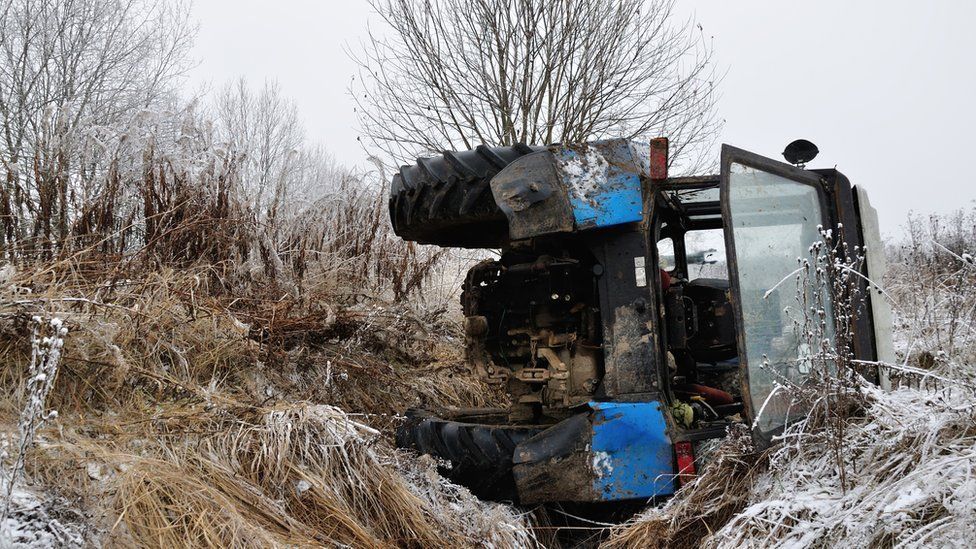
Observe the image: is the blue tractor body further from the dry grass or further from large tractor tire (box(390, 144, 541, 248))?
the dry grass

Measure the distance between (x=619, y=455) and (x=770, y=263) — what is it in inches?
42.3

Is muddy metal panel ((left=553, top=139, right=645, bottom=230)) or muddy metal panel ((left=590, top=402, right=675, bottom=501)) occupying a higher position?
muddy metal panel ((left=553, top=139, right=645, bottom=230))

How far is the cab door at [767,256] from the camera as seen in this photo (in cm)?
327

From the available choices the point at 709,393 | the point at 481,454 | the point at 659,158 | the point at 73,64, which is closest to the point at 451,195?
the point at 659,158

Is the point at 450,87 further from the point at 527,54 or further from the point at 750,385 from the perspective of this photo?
the point at 750,385

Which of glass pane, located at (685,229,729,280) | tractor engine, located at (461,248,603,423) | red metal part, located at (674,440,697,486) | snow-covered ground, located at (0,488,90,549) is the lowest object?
red metal part, located at (674,440,697,486)

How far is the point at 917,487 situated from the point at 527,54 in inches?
294

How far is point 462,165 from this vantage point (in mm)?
3734

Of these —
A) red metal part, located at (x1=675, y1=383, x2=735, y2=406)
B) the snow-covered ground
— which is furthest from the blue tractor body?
the snow-covered ground

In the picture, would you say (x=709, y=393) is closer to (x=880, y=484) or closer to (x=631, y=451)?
(x=631, y=451)

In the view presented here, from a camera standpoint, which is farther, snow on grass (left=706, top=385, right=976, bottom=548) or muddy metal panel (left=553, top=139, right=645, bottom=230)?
muddy metal panel (left=553, top=139, right=645, bottom=230)

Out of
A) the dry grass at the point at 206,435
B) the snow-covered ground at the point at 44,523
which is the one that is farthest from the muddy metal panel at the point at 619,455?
the snow-covered ground at the point at 44,523

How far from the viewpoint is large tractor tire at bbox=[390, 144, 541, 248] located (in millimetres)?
3682

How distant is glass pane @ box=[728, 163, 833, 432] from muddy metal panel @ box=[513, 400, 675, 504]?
46cm
